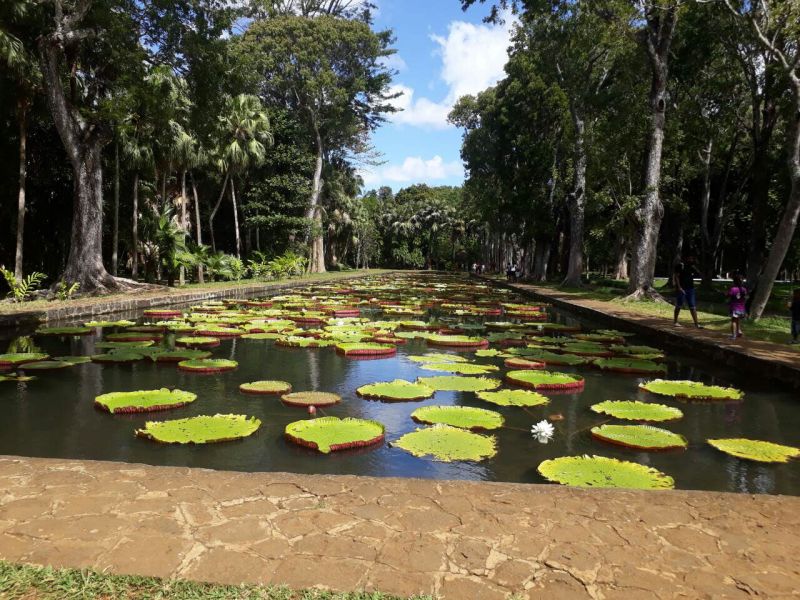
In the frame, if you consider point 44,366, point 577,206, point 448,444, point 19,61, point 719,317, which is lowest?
point 44,366

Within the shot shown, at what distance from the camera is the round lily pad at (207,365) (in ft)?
22.8

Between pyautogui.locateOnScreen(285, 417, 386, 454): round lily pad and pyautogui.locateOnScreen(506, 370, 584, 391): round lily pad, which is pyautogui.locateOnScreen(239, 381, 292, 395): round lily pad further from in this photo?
pyautogui.locateOnScreen(506, 370, 584, 391): round lily pad

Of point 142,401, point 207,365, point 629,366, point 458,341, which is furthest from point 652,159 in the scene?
point 142,401

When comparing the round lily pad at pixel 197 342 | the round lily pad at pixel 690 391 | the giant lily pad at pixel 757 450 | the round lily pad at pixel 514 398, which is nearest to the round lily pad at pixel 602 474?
the giant lily pad at pixel 757 450

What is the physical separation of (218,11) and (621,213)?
1300 cm

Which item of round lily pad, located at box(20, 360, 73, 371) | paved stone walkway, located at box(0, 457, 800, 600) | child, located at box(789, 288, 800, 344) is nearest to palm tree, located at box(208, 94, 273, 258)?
round lily pad, located at box(20, 360, 73, 371)

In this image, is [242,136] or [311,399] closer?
[311,399]

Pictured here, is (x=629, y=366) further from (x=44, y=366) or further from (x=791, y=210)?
(x=44, y=366)

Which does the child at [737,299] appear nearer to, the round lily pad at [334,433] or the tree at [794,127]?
the tree at [794,127]

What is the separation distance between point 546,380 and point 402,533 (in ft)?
14.1

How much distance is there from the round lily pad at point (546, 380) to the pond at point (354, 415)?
0.13 m

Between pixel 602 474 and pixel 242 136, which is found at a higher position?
pixel 242 136

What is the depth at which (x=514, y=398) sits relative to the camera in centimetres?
569

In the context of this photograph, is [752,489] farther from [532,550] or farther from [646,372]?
[646,372]
